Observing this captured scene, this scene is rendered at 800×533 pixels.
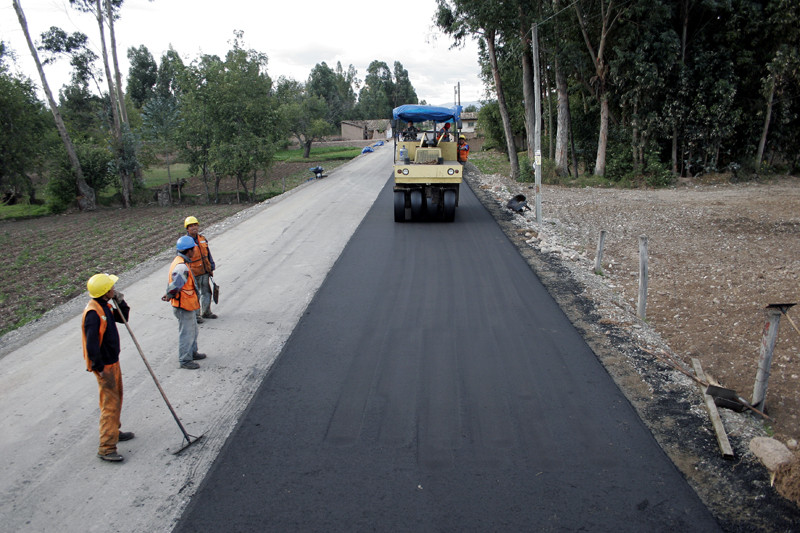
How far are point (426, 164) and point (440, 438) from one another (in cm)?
1193

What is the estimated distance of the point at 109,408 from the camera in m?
5.14

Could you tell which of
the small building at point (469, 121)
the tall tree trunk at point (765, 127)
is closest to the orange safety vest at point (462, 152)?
the tall tree trunk at point (765, 127)

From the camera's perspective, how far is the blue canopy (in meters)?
17.1

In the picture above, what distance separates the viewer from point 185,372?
273 inches

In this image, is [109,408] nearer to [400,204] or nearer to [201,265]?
[201,265]

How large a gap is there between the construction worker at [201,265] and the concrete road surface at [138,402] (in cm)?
36

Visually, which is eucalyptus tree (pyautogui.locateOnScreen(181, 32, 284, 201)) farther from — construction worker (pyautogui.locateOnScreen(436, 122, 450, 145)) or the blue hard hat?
the blue hard hat

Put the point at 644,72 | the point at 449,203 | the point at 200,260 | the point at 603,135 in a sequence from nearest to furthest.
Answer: the point at 200,260 < the point at 449,203 < the point at 644,72 < the point at 603,135

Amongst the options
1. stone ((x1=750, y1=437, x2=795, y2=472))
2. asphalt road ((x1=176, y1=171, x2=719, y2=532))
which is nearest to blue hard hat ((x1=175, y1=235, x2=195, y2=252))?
asphalt road ((x1=176, y1=171, x2=719, y2=532))

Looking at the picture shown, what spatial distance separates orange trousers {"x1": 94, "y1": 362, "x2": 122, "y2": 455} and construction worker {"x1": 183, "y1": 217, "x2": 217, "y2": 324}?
3109mm

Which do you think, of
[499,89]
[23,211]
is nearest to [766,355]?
[499,89]

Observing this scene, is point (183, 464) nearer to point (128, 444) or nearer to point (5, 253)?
point (128, 444)

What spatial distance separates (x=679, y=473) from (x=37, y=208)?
3775 cm

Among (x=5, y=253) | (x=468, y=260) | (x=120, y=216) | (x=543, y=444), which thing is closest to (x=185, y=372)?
(x=543, y=444)
